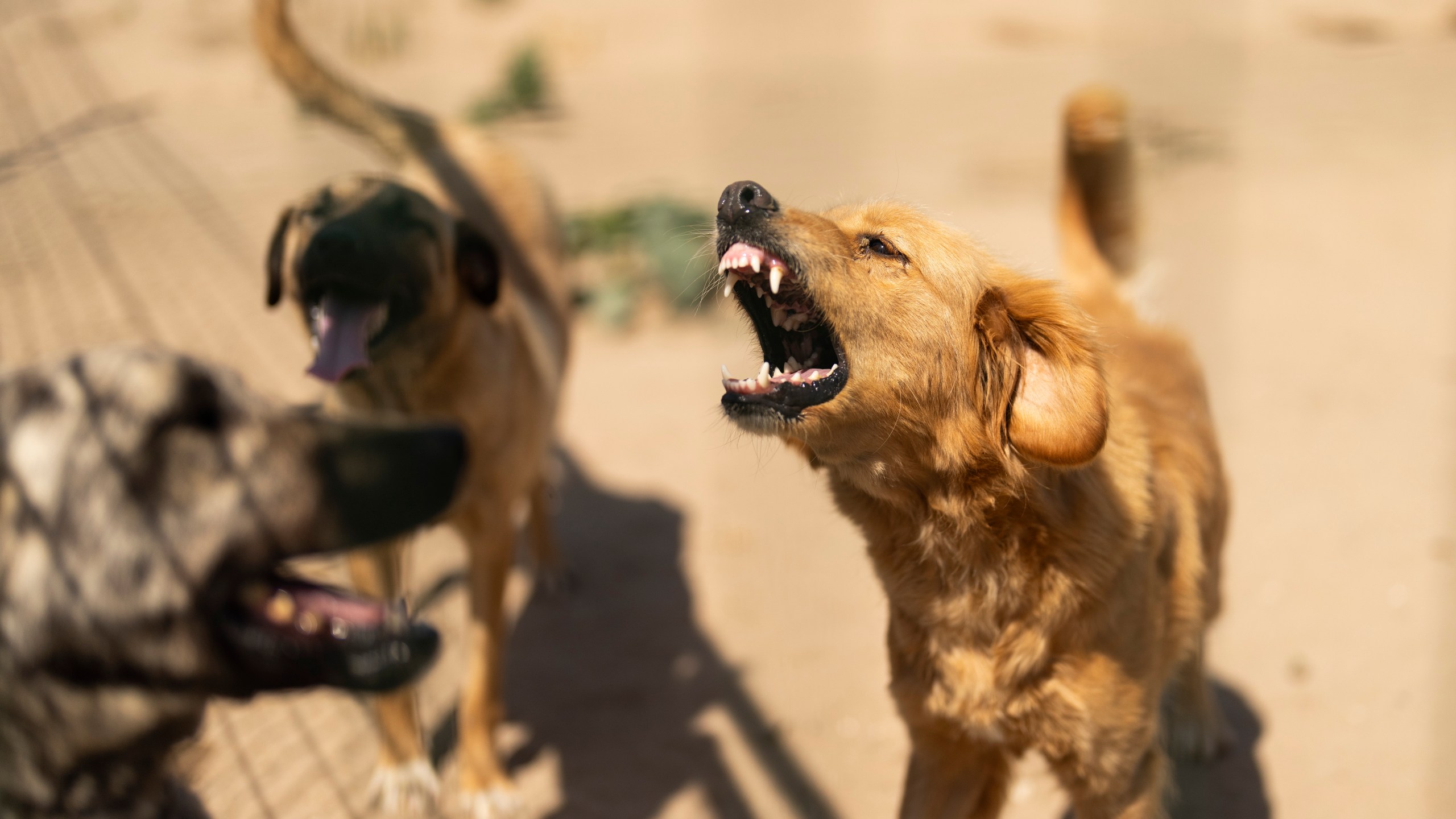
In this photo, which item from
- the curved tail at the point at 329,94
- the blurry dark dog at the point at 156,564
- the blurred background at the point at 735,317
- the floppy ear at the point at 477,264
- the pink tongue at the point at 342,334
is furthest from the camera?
the curved tail at the point at 329,94

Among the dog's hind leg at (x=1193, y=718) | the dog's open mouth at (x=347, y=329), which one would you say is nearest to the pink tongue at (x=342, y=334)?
the dog's open mouth at (x=347, y=329)

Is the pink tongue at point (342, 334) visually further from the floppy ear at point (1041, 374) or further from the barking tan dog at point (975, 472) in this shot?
the floppy ear at point (1041, 374)

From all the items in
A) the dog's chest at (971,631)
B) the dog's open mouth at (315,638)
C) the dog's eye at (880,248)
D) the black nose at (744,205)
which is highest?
the black nose at (744,205)

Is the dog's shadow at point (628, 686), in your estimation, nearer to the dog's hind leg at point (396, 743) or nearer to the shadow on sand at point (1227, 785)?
the dog's hind leg at point (396, 743)

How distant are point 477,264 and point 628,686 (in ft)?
5.73

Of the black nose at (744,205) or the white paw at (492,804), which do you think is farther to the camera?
the white paw at (492,804)

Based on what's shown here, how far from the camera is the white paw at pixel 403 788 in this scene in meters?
3.45

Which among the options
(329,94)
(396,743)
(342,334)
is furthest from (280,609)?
(329,94)

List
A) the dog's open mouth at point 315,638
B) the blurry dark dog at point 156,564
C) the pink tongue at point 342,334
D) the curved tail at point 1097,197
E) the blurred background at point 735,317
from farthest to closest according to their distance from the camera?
the blurred background at point 735,317 < the curved tail at point 1097,197 < the pink tongue at point 342,334 < the dog's open mouth at point 315,638 < the blurry dark dog at point 156,564

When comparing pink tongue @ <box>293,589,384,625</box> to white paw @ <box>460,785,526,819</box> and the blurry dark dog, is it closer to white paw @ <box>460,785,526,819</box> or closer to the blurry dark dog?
the blurry dark dog

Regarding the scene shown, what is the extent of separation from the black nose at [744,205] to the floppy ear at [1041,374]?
52 cm

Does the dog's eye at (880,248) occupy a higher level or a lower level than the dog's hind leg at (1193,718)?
higher

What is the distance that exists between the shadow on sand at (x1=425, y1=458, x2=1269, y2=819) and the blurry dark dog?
1.75m

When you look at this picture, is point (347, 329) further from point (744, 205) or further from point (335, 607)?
point (744, 205)
